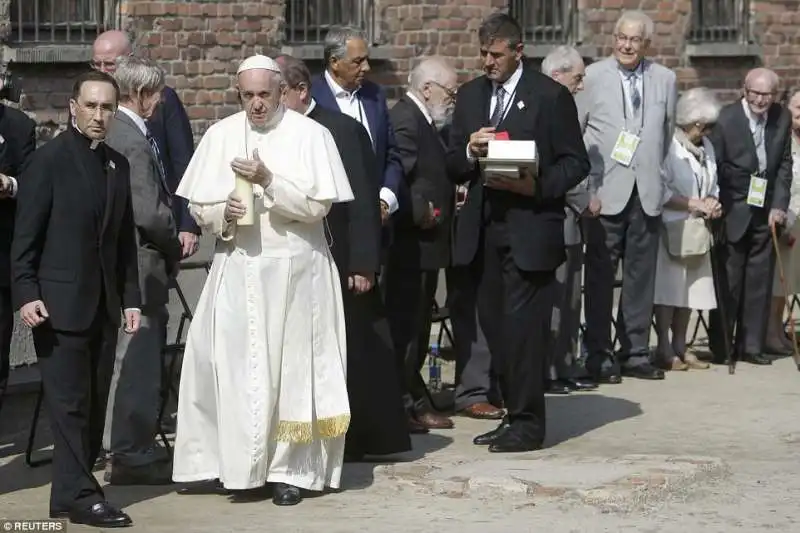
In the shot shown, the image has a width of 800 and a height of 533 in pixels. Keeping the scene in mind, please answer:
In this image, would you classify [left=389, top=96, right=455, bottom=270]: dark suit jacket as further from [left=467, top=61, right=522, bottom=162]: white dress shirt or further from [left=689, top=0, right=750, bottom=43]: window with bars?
[left=689, top=0, right=750, bottom=43]: window with bars

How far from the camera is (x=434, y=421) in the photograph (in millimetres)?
10609

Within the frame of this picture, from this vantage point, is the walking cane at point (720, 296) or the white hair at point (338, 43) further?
the walking cane at point (720, 296)

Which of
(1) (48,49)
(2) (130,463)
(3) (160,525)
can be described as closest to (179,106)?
(2) (130,463)

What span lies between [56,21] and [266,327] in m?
6.14

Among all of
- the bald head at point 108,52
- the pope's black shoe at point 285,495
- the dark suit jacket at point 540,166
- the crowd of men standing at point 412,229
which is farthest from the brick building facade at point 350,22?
the pope's black shoe at point 285,495

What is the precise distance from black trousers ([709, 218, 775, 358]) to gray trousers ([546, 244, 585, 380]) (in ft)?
5.58

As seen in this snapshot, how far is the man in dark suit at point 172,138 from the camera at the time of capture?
32.1ft

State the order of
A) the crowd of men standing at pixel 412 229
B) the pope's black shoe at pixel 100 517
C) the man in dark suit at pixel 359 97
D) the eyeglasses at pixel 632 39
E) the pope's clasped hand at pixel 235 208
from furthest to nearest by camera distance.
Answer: the eyeglasses at pixel 632 39 < the man in dark suit at pixel 359 97 < the pope's clasped hand at pixel 235 208 < the crowd of men standing at pixel 412 229 < the pope's black shoe at pixel 100 517


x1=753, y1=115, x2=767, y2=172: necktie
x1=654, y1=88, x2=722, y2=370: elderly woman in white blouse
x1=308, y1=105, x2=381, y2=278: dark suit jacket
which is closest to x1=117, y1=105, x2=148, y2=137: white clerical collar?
x1=308, y1=105, x2=381, y2=278: dark suit jacket

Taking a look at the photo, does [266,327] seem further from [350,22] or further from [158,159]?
[350,22]

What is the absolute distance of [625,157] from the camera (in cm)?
1226

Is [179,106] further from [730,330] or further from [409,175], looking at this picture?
[730,330]

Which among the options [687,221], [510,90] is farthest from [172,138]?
[687,221]

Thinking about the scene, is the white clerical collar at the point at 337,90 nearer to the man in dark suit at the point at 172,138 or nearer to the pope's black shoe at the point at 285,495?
the man in dark suit at the point at 172,138
